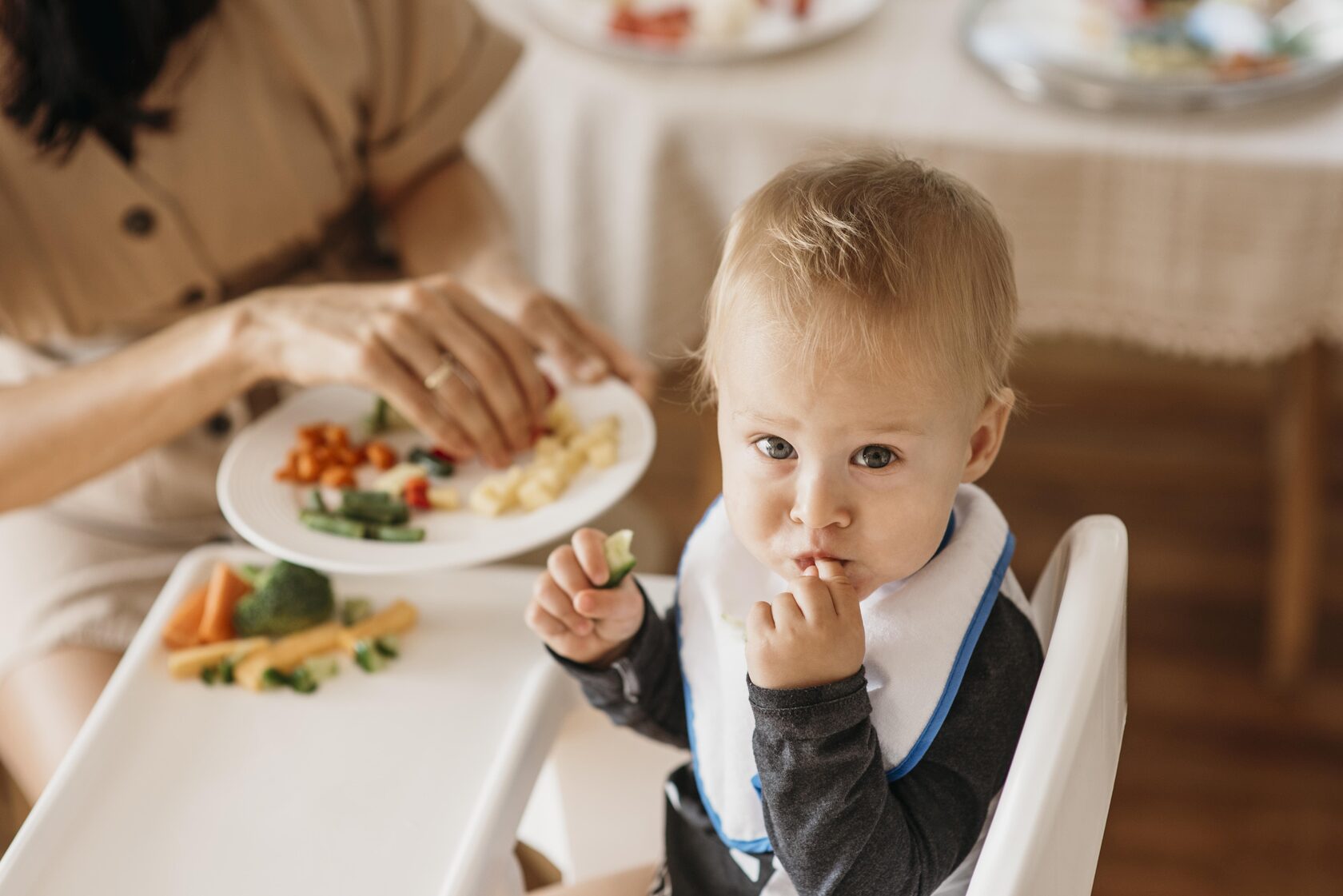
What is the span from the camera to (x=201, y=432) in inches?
59.2

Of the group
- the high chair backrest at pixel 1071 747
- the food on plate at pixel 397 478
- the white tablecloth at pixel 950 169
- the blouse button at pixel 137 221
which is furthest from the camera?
the white tablecloth at pixel 950 169

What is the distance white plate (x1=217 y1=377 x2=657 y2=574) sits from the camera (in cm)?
112

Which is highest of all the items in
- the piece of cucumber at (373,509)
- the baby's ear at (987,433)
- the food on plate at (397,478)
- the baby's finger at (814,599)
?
the baby's ear at (987,433)

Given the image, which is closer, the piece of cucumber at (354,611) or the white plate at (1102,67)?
the piece of cucumber at (354,611)

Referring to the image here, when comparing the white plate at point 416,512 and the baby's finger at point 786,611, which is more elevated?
the baby's finger at point 786,611

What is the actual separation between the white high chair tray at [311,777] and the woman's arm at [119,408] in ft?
0.65

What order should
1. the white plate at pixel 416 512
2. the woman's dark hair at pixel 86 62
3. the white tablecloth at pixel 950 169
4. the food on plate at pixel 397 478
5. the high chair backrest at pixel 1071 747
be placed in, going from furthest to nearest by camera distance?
the white tablecloth at pixel 950 169
the woman's dark hair at pixel 86 62
the food on plate at pixel 397 478
the white plate at pixel 416 512
the high chair backrest at pixel 1071 747

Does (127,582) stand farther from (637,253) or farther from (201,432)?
(637,253)

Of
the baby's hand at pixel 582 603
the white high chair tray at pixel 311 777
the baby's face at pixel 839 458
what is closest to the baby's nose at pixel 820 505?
the baby's face at pixel 839 458

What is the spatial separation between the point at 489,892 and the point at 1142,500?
199 cm

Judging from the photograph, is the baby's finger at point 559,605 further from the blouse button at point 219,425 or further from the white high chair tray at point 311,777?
the blouse button at point 219,425

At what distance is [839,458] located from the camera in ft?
2.75

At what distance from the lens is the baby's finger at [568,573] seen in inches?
39.5

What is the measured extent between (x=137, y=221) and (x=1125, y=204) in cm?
122
